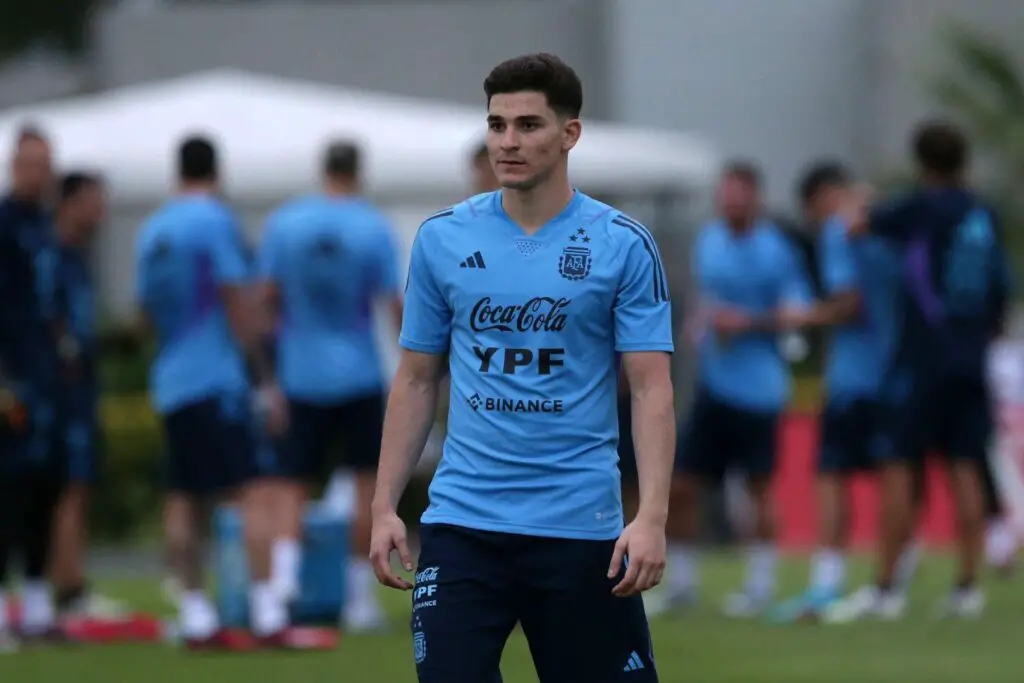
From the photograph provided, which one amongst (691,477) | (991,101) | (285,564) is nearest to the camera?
(285,564)

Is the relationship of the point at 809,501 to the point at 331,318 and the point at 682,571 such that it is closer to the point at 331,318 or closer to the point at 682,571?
Answer: the point at 682,571

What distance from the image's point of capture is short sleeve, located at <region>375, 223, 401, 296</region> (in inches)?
489

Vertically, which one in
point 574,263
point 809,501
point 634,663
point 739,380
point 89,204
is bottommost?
point 809,501

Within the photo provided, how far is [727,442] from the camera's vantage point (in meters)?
13.6

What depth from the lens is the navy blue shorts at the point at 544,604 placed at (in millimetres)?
5887

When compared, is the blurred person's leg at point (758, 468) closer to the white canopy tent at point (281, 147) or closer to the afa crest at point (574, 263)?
the white canopy tent at point (281, 147)

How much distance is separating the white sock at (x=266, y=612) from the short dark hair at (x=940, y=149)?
407cm

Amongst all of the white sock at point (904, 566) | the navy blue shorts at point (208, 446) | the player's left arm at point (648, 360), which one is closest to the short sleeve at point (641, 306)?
the player's left arm at point (648, 360)

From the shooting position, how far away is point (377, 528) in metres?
6.01

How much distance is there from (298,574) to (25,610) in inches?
58.1

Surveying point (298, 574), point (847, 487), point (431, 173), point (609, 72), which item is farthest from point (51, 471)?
point (609, 72)

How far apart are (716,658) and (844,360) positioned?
2901 millimetres

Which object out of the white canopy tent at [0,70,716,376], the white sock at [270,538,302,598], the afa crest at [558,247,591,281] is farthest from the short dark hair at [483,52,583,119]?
the white canopy tent at [0,70,716,376]

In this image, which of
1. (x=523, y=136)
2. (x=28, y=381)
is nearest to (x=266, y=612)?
(x=28, y=381)
